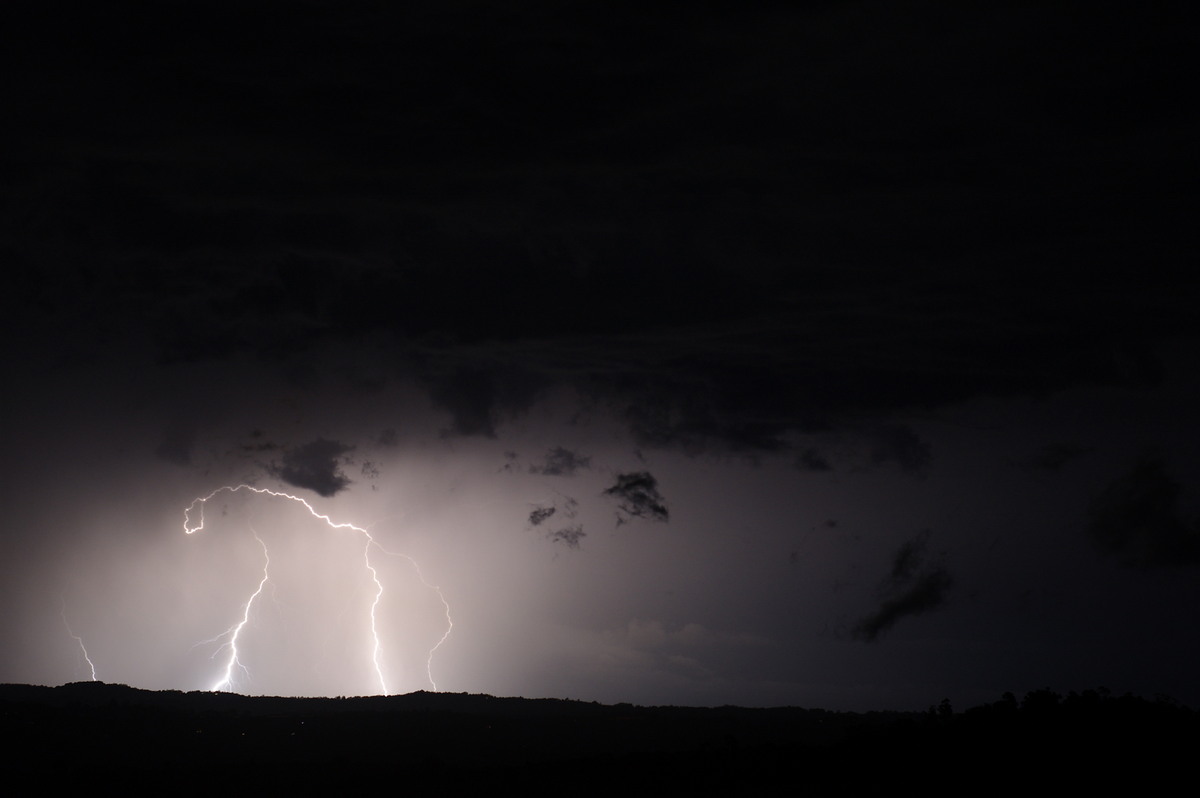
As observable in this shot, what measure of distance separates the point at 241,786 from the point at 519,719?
129 ft

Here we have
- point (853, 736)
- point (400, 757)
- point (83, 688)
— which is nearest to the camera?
point (853, 736)

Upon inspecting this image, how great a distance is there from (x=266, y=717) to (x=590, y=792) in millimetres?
49330

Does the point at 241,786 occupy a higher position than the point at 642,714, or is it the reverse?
the point at 642,714

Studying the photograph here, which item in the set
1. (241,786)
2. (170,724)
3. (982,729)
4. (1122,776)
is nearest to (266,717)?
(170,724)

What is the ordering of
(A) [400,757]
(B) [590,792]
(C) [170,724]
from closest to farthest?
1. (B) [590,792]
2. (A) [400,757]
3. (C) [170,724]

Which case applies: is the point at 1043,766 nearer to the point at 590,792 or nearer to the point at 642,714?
the point at 590,792

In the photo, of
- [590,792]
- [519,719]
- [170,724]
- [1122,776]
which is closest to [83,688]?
[170,724]

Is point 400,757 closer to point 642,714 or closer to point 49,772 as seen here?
point 49,772

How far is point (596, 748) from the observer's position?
7819 centimetres

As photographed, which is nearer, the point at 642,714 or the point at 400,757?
the point at 400,757

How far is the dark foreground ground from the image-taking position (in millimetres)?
47031

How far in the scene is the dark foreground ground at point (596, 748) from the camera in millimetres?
47031

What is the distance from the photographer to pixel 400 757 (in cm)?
7500

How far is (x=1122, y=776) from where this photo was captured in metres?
44.1
